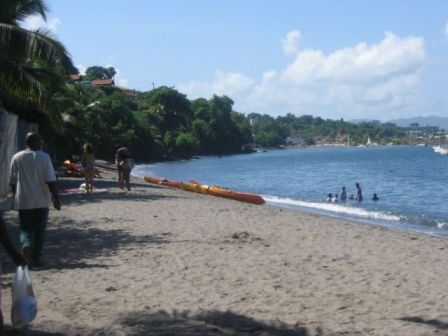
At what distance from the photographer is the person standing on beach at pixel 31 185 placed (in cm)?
703

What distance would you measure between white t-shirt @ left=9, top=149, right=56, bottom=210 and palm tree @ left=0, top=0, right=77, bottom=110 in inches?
280

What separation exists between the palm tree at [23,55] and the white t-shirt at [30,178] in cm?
712

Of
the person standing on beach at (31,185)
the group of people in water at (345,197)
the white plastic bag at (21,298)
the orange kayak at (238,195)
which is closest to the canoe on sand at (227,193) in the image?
the orange kayak at (238,195)

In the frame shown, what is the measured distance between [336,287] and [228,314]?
1.67 metres

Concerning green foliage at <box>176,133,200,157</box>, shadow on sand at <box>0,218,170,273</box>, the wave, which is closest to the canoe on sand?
the wave

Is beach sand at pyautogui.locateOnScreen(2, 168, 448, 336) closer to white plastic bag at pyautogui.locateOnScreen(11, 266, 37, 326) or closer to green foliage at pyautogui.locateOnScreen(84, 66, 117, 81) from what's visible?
white plastic bag at pyautogui.locateOnScreen(11, 266, 37, 326)

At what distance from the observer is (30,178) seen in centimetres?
705

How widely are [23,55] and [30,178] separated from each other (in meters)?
7.51

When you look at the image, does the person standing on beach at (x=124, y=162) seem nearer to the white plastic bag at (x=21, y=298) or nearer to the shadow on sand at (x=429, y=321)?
the shadow on sand at (x=429, y=321)

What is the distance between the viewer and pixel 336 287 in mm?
6922

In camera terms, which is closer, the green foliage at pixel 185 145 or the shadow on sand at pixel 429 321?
the shadow on sand at pixel 429 321

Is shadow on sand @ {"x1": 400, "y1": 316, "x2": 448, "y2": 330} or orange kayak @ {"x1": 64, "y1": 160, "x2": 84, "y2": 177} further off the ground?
orange kayak @ {"x1": 64, "y1": 160, "x2": 84, "y2": 177}

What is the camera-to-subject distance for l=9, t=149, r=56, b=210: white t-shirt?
23.1ft

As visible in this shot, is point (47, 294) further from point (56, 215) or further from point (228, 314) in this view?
point (56, 215)
